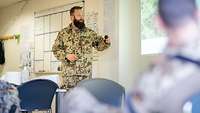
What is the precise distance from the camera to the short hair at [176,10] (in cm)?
59

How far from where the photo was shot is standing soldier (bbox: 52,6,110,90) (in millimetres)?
3129

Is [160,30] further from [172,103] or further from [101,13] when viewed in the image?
[101,13]

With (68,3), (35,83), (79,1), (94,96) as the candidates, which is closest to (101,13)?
(79,1)

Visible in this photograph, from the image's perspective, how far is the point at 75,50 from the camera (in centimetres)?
314

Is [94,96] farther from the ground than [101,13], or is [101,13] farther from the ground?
[101,13]

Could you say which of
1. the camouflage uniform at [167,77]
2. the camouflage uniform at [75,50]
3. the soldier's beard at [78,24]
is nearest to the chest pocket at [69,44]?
the camouflage uniform at [75,50]

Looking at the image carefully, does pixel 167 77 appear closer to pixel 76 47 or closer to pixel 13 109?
pixel 13 109

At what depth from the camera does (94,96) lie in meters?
0.77

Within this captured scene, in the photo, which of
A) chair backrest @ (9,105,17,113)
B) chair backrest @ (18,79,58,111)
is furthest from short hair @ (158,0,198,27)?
chair backrest @ (18,79,58,111)

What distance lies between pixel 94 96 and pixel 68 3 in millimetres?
4065

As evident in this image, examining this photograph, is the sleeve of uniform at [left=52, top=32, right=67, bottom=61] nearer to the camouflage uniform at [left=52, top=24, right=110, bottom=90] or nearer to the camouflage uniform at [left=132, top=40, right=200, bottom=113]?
the camouflage uniform at [left=52, top=24, right=110, bottom=90]

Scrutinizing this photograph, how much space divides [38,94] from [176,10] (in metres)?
2.57

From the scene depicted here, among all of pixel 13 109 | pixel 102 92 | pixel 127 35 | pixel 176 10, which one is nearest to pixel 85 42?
pixel 127 35

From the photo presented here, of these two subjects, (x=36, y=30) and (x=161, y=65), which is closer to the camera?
(x=161, y=65)
